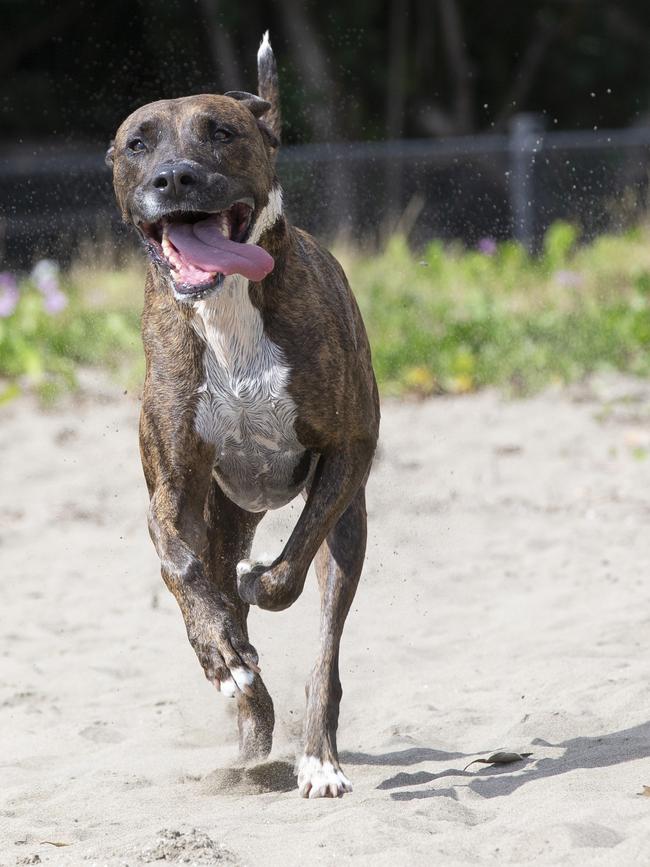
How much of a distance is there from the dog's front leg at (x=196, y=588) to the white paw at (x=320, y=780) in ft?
1.20

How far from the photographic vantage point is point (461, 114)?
24141 mm

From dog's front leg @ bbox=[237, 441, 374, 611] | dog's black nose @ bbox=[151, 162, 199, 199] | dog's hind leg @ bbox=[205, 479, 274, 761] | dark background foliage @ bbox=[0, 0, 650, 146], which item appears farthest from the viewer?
dark background foliage @ bbox=[0, 0, 650, 146]

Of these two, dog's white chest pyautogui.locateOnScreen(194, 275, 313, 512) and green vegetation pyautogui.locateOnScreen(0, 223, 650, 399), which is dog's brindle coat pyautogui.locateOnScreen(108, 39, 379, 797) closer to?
dog's white chest pyautogui.locateOnScreen(194, 275, 313, 512)

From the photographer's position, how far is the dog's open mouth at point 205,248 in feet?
13.4

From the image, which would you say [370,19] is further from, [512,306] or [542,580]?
[542,580]

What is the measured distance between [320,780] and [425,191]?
36.7ft

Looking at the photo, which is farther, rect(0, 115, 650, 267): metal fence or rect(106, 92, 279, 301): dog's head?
rect(0, 115, 650, 267): metal fence

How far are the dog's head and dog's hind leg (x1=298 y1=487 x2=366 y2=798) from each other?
107cm

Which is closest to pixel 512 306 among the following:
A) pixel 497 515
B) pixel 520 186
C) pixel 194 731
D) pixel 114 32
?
pixel 520 186

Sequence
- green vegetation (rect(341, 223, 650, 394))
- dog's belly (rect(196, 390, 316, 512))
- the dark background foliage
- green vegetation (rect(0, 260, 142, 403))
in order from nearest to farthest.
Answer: dog's belly (rect(196, 390, 316, 512))
green vegetation (rect(341, 223, 650, 394))
green vegetation (rect(0, 260, 142, 403))
the dark background foliage

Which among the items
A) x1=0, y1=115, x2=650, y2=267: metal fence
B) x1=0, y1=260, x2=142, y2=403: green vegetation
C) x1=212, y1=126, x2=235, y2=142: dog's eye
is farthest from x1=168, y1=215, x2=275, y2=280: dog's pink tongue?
x1=0, y1=115, x2=650, y2=267: metal fence

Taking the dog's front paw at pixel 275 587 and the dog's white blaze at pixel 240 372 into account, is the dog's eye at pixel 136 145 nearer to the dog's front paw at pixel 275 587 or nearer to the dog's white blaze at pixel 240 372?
the dog's white blaze at pixel 240 372

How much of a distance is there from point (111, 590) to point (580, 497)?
262 centimetres

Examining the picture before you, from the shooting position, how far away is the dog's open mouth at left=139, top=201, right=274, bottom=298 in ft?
13.4
